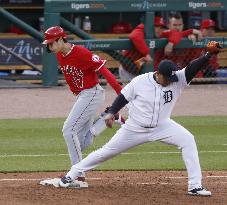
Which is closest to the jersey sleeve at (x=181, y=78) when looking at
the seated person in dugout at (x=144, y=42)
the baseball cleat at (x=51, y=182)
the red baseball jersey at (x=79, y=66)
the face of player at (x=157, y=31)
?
the red baseball jersey at (x=79, y=66)

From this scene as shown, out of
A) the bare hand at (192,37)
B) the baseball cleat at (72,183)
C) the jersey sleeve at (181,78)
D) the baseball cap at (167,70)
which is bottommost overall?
the baseball cleat at (72,183)

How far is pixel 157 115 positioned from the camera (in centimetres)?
928

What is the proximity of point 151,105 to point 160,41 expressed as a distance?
8.64 m

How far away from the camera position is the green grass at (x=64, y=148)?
37.6ft

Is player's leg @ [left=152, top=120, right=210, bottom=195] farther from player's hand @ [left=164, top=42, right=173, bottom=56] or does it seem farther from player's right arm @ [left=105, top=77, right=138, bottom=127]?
player's hand @ [left=164, top=42, right=173, bottom=56]

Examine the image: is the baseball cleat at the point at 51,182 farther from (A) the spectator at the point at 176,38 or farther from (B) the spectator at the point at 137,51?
(A) the spectator at the point at 176,38

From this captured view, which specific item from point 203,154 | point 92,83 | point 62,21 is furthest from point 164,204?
point 62,21

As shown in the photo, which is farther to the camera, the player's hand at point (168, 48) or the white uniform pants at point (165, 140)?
the player's hand at point (168, 48)

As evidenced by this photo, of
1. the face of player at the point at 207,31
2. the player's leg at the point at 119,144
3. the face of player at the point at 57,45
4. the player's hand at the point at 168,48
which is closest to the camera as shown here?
the player's leg at the point at 119,144

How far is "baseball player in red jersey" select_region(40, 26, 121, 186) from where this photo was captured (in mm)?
9867

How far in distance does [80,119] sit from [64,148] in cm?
280

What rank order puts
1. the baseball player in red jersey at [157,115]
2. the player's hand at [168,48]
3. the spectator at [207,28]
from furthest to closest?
the spectator at [207,28] < the player's hand at [168,48] < the baseball player in red jersey at [157,115]

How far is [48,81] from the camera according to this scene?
1825cm

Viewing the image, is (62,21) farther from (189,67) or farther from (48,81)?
(189,67)
